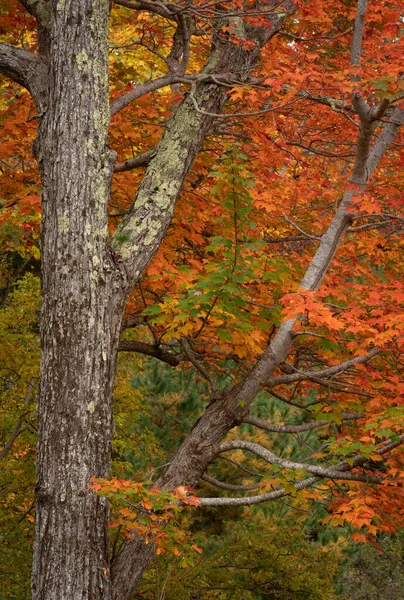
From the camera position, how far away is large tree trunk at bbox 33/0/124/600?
177 inches

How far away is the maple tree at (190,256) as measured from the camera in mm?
4562

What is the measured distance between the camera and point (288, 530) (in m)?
8.28

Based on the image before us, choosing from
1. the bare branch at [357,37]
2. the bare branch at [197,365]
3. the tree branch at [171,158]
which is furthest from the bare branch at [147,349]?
the bare branch at [357,37]

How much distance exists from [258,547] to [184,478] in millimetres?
2911

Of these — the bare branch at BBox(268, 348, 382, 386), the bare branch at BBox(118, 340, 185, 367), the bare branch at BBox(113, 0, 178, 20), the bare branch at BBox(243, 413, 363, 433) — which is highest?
the bare branch at BBox(113, 0, 178, 20)

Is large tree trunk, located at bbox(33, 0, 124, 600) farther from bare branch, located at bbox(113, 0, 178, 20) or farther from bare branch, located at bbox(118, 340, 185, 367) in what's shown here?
bare branch, located at bbox(118, 340, 185, 367)

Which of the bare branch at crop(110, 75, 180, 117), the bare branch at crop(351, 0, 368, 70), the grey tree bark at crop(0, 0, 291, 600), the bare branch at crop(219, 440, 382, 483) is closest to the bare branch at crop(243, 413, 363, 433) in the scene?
the bare branch at crop(219, 440, 382, 483)

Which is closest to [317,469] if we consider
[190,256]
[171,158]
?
[171,158]

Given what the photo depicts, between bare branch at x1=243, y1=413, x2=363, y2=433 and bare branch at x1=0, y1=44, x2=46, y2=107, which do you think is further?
bare branch at x1=243, y1=413, x2=363, y2=433

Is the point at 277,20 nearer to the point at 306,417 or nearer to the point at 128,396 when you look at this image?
the point at 128,396

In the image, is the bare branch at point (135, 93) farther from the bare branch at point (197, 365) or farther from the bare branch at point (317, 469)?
the bare branch at point (317, 469)

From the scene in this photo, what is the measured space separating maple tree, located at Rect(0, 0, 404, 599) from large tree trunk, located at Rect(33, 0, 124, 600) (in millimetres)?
11

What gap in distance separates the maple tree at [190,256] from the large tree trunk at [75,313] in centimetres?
1

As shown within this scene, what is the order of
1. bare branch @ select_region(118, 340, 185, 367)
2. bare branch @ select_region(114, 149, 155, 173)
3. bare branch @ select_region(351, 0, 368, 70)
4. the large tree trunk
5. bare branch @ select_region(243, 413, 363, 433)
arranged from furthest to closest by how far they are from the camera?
bare branch @ select_region(118, 340, 185, 367) < bare branch @ select_region(243, 413, 363, 433) < bare branch @ select_region(114, 149, 155, 173) < bare branch @ select_region(351, 0, 368, 70) < the large tree trunk
